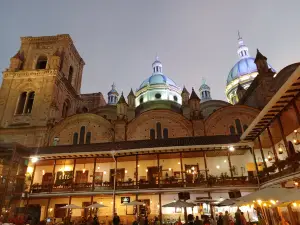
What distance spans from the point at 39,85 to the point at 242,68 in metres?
41.5

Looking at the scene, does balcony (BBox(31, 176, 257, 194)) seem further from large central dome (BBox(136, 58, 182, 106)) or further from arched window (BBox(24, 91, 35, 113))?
large central dome (BBox(136, 58, 182, 106))

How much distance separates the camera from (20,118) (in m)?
33.3

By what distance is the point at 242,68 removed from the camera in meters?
53.8

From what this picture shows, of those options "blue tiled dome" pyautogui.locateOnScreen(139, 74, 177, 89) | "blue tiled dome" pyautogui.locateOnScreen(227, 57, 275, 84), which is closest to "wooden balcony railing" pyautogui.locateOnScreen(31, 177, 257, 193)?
"blue tiled dome" pyautogui.locateOnScreen(139, 74, 177, 89)

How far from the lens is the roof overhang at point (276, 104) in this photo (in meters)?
11.5

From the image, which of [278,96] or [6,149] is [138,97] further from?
[278,96]

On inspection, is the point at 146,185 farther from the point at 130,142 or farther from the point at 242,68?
the point at 242,68

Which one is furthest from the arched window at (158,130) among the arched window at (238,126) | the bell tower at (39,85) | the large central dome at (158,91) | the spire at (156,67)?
the spire at (156,67)

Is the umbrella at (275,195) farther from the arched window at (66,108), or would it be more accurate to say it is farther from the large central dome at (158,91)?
the large central dome at (158,91)

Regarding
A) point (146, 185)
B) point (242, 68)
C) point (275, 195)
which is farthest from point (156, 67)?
point (275, 195)

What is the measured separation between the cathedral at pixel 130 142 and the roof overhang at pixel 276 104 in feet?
0.20

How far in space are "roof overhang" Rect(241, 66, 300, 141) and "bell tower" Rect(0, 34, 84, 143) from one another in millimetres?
25147

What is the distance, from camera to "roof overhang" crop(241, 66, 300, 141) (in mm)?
11498

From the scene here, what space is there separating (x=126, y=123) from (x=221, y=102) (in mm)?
18486
